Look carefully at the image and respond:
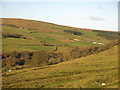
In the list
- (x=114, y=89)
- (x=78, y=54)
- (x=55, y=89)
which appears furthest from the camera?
(x=78, y=54)

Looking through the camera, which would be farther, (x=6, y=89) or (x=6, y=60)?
(x=6, y=60)

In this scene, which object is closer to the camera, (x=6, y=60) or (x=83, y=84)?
(x=83, y=84)

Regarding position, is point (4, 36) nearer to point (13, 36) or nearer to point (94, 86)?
point (13, 36)

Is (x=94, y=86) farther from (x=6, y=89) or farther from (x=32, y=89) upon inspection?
(x=6, y=89)

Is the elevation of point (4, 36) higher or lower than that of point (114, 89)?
higher

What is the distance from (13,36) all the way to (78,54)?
222ft

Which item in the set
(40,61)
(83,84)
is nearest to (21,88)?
(83,84)

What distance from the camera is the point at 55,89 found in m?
19.0

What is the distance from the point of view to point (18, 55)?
59219mm

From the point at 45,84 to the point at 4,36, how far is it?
9051 centimetres

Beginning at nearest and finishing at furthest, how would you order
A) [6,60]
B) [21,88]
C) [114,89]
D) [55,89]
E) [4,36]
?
[114,89]
[55,89]
[21,88]
[6,60]
[4,36]

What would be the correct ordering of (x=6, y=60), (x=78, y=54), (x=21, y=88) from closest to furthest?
1. (x=21, y=88)
2. (x=6, y=60)
3. (x=78, y=54)

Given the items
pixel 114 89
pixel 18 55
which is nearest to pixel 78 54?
pixel 18 55

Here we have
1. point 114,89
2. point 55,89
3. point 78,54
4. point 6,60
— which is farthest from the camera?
point 78,54
